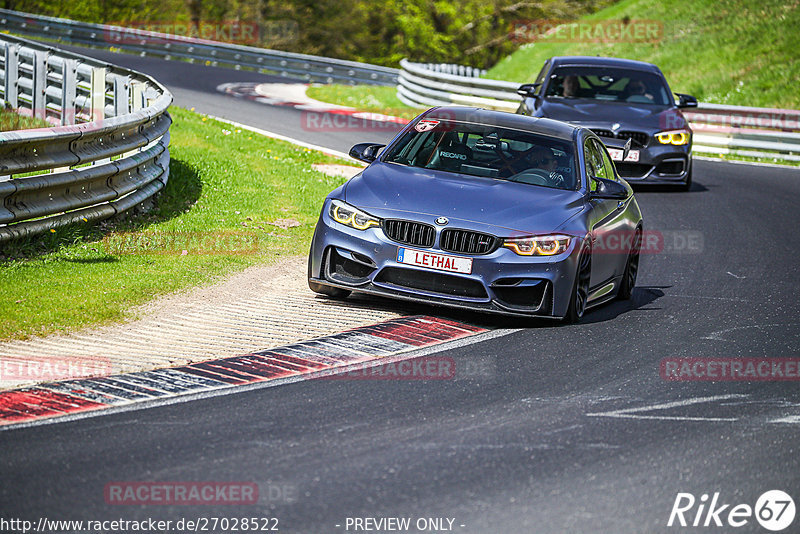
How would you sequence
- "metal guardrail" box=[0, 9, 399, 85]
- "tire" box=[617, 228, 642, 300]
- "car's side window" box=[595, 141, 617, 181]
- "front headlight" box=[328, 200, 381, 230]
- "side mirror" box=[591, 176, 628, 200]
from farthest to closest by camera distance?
"metal guardrail" box=[0, 9, 399, 85] < "car's side window" box=[595, 141, 617, 181] < "tire" box=[617, 228, 642, 300] < "side mirror" box=[591, 176, 628, 200] < "front headlight" box=[328, 200, 381, 230]

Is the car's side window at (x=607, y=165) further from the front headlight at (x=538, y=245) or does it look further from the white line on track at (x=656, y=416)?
the white line on track at (x=656, y=416)

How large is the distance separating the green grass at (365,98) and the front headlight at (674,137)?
36.8ft

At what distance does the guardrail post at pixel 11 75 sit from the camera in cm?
1950

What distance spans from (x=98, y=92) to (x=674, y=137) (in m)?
8.16

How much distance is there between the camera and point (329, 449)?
18.4 ft

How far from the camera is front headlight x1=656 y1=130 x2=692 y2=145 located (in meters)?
16.5

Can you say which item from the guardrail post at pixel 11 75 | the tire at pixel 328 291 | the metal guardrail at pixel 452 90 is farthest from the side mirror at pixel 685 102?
the guardrail post at pixel 11 75

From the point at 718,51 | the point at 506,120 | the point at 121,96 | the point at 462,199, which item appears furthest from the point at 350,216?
the point at 718,51

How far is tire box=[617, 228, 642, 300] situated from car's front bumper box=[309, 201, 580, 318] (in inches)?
64.2

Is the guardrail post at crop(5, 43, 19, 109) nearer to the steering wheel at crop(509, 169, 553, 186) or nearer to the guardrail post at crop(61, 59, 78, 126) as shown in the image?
the guardrail post at crop(61, 59, 78, 126)

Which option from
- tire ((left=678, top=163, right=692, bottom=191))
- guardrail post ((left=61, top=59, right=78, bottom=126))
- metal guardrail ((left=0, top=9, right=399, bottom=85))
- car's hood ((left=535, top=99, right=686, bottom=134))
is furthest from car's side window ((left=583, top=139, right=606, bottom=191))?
metal guardrail ((left=0, top=9, right=399, bottom=85))

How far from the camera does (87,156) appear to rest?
35.1 ft

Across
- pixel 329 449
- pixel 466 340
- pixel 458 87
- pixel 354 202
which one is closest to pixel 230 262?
pixel 354 202

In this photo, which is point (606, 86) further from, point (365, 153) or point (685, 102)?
point (365, 153)
